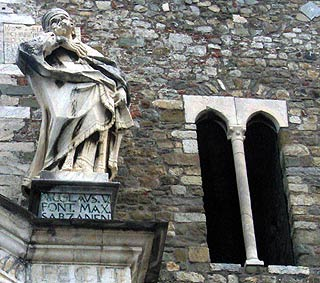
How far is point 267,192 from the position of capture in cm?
1297

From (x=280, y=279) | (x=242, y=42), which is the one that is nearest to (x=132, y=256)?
(x=280, y=279)

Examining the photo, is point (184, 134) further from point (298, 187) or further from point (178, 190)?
point (298, 187)

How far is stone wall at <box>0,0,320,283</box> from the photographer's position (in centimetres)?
1152

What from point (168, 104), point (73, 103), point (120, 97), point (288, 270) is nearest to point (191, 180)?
point (168, 104)

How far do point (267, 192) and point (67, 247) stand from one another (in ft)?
13.2

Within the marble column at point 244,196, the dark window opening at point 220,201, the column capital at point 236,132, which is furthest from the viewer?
the dark window opening at point 220,201

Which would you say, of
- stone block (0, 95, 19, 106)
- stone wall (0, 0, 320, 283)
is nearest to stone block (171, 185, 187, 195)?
stone wall (0, 0, 320, 283)

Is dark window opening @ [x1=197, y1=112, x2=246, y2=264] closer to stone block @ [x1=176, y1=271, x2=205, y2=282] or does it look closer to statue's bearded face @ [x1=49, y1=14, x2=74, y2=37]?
stone block @ [x1=176, y1=271, x2=205, y2=282]

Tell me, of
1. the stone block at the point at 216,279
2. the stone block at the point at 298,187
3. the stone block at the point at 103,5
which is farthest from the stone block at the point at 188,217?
the stone block at the point at 103,5

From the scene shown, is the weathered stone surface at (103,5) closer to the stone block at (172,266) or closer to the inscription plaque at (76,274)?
the stone block at (172,266)

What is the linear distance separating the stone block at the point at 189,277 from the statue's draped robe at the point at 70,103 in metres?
1.29

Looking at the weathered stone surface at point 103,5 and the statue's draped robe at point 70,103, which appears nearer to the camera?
the statue's draped robe at point 70,103

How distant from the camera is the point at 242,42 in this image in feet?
43.1

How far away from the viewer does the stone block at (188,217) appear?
11578 mm
